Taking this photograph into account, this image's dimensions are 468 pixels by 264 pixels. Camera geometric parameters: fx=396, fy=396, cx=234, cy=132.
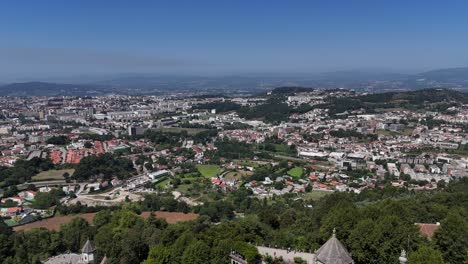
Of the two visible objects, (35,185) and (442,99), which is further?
(442,99)

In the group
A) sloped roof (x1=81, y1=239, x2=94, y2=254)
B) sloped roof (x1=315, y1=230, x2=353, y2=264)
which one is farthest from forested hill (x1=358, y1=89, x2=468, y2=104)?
sloped roof (x1=315, y1=230, x2=353, y2=264)

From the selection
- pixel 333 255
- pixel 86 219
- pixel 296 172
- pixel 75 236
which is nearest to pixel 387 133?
pixel 296 172

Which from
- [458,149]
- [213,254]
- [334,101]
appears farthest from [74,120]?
[213,254]

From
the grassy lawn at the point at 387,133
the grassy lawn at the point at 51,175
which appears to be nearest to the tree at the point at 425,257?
the grassy lawn at the point at 51,175

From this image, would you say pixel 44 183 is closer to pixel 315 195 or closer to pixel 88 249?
pixel 88 249

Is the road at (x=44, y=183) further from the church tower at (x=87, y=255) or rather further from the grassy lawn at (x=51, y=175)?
the church tower at (x=87, y=255)

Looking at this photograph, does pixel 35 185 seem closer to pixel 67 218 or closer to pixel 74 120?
pixel 67 218
